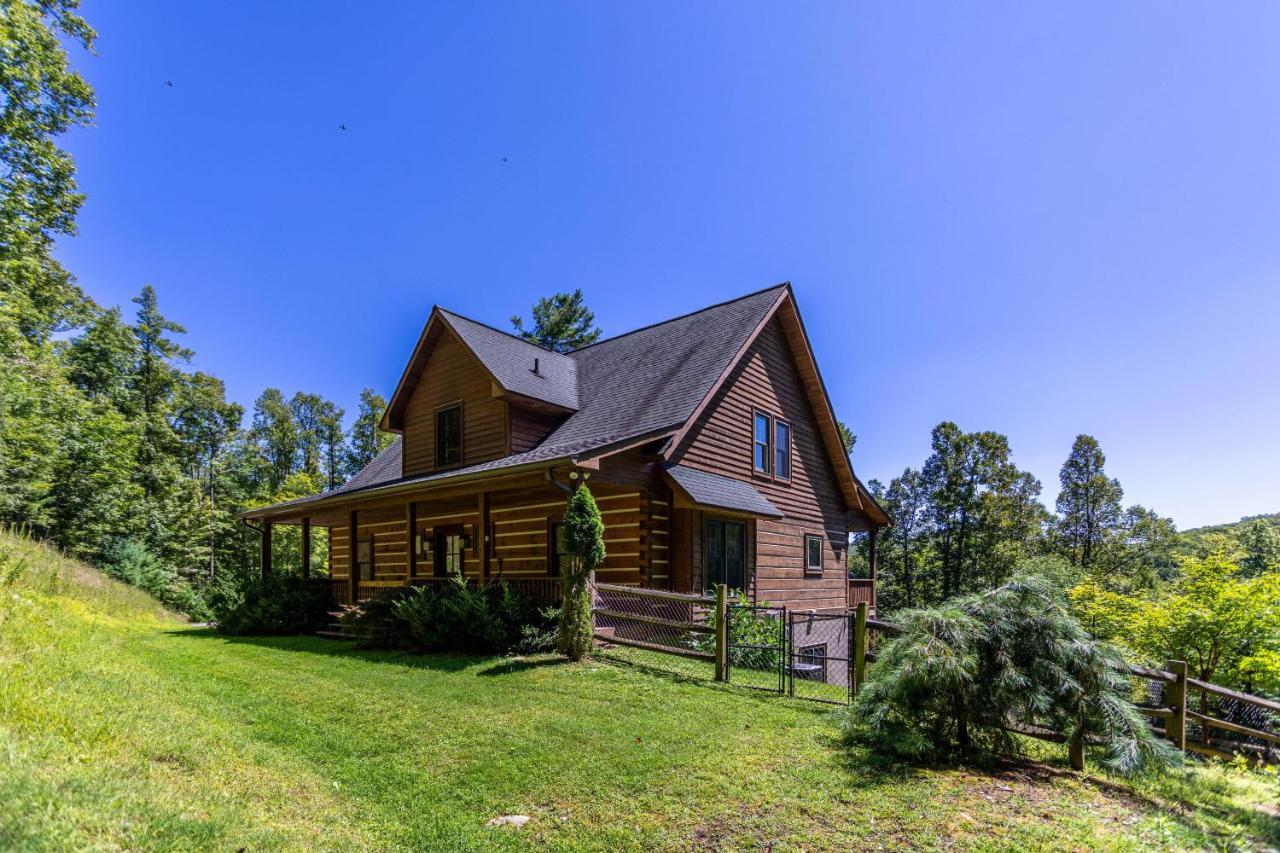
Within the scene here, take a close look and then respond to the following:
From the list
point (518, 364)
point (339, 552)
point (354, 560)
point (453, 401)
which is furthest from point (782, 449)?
point (339, 552)

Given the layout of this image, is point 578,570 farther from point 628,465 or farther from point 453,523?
point 453,523

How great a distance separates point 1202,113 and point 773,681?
1196cm

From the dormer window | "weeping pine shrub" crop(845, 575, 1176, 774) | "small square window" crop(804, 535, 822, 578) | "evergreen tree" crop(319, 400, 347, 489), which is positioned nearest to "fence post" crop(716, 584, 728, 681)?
"weeping pine shrub" crop(845, 575, 1176, 774)

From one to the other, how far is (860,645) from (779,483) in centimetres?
859

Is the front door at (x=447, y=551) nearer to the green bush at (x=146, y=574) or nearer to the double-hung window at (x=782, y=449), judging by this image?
the double-hung window at (x=782, y=449)

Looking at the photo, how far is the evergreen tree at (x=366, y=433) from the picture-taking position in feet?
145

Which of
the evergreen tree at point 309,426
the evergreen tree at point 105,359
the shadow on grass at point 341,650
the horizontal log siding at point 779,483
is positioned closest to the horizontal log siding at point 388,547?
the shadow on grass at point 341,650

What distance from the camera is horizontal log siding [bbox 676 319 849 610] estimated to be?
14.3 metres

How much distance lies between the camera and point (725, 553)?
1395cm

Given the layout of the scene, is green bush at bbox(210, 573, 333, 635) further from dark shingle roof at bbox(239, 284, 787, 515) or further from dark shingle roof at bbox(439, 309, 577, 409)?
dark shingle roof at bbox(439, 309, 577, 409)

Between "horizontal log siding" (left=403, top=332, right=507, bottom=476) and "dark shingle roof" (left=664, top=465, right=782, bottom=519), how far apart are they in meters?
4.80

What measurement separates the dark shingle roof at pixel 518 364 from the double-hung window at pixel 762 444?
15.7 ft

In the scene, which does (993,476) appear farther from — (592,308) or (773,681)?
(773,681)

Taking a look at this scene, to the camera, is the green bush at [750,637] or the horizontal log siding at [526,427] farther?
the horizontal log siding at [526,427]
